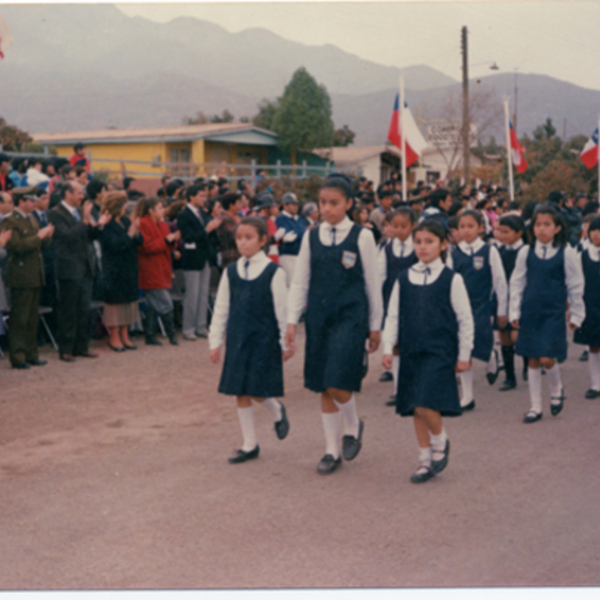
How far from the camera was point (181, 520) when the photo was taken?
4953 millimetres

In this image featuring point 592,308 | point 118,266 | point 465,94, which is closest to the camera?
point 592,308

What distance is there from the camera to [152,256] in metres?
11.0

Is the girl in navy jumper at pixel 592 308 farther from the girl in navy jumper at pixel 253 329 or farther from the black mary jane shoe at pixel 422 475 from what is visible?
the girl in navy jumper at pixel 253 329

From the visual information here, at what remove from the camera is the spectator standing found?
10.5 m

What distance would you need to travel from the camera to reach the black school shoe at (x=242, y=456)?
242 inches

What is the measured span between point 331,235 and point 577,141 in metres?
26.4

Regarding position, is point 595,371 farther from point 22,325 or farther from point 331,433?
point 22,325

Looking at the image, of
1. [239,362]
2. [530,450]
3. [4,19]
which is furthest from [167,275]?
[530,450]

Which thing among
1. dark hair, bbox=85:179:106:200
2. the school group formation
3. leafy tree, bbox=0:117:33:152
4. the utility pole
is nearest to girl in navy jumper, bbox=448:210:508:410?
the school group formation

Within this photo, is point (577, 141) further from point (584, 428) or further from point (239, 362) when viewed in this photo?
point (239, 362)

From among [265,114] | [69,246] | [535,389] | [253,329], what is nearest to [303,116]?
[265,114]

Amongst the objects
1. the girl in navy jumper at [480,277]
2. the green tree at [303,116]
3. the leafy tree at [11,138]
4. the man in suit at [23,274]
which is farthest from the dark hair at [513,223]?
the green tree at [303,116]

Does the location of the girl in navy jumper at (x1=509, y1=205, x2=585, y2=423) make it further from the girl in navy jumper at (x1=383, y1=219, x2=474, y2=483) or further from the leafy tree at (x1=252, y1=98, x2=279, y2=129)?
the leafy tree at (x1=252, y1=98, x2=279, y2=129)

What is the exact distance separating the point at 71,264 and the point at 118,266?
0.88m
